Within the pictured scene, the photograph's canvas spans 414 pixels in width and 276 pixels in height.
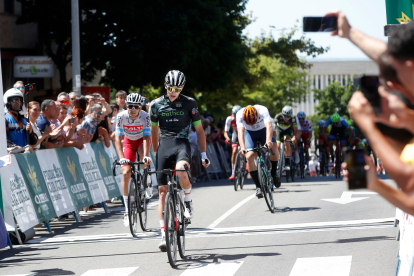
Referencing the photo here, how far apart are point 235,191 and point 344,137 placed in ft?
17.4

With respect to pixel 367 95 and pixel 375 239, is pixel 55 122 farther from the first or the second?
pixel 367 95

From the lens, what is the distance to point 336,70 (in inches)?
5630

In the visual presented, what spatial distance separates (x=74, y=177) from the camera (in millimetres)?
11859

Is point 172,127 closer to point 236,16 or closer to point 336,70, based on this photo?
point 236,16

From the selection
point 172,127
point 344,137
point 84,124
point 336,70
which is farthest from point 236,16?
point 336,70

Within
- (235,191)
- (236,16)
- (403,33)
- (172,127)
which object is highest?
(236,16)

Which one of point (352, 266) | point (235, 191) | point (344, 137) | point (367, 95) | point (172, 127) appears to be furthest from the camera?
point (344, 137)

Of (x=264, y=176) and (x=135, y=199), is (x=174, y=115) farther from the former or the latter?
(x=264, y=176)

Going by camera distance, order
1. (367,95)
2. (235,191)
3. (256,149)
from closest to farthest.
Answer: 1. (367,95)
2. (256,149)
3. (235,191)

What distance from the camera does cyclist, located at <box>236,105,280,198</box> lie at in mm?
11500

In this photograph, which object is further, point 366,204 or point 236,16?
point 236,16

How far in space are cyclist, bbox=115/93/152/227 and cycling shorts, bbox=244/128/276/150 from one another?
2.32m

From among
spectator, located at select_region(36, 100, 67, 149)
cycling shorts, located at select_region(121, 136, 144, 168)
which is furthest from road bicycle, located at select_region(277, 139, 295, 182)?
spectator, located at select_region(36, 100, 67, 149)

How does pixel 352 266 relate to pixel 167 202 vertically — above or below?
below
